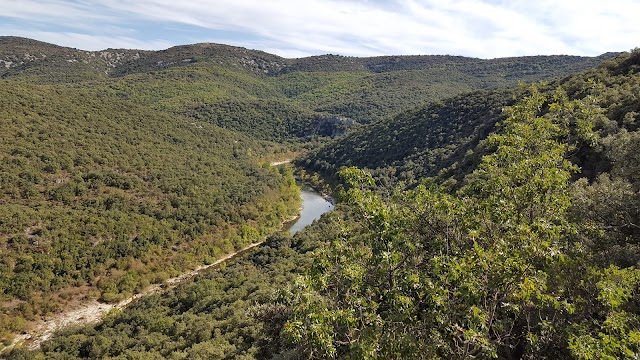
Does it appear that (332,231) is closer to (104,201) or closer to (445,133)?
(104,201)

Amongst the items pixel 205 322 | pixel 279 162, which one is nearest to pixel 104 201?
pixel 205 322

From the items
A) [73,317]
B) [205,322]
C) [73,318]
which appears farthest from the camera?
[73,317]

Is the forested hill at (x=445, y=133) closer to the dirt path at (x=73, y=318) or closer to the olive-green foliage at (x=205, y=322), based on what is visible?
the olive-green foliage at (x=205, y=322)

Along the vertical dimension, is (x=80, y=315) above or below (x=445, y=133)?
below

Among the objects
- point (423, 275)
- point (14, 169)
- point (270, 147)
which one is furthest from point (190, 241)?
point (270, 147)

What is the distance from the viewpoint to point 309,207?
9125 cm

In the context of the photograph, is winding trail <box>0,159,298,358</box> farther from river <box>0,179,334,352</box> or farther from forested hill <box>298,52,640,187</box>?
forested hill <box>298,52,640,187</box>

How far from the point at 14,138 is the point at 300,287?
69.3 metres

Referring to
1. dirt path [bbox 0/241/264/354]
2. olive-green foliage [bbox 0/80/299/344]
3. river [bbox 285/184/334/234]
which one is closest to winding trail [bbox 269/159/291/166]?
river [bbox 285/184/334/234]

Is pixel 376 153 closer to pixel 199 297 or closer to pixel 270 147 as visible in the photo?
→ pixel 270 147

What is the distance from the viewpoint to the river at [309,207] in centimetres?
7973

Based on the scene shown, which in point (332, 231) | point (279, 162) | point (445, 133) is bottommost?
point (279, 162)

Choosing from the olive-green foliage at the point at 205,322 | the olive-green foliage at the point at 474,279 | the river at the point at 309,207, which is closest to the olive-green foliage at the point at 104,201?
the river at the point at 309,207

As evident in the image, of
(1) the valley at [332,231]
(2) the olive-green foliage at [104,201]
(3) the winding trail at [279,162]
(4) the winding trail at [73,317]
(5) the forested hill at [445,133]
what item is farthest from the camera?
(3) the winding trail at [279,162]
